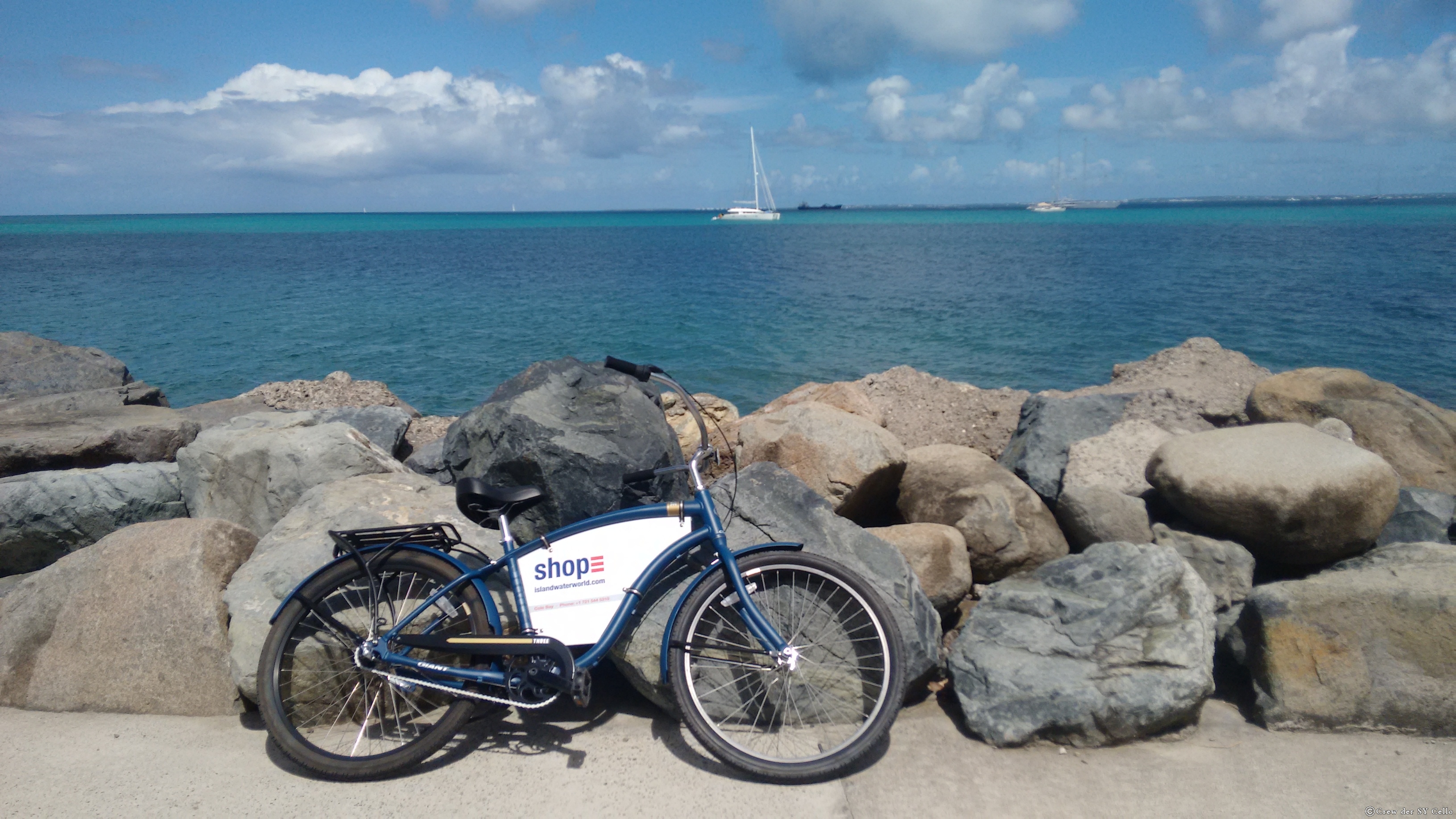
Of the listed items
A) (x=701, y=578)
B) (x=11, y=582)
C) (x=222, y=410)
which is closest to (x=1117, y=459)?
(x=701, y=578)

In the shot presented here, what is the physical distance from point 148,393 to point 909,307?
69.1 feet

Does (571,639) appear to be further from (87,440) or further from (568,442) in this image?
(87,440)

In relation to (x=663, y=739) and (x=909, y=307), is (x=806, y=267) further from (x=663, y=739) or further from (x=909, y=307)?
(x=663, y=739)

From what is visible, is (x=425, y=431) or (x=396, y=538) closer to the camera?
(x=396, y=538)

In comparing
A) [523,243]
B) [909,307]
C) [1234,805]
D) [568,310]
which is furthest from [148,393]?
[523,243]

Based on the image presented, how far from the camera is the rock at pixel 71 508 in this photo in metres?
5.83

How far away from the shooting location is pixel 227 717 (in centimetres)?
445

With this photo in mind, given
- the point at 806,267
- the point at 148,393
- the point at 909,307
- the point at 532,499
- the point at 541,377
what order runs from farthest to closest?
1. the point at 806,267
2. the point at 909,307
3. the point at 148,393
4. the point at 541,377
5. the point at 532,499

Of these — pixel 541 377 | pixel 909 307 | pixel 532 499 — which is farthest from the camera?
pixel 909 307

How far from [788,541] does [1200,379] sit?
26.1ft

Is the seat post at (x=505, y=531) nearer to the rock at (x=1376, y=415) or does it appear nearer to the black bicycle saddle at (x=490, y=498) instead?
the black bicycle saddle at (x=490, y=498)

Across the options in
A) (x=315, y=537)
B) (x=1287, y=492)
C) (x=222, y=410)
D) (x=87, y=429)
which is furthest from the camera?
(x=222, y=410)

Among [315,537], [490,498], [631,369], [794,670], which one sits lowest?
[794,670]

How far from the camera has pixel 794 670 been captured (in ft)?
12.8
